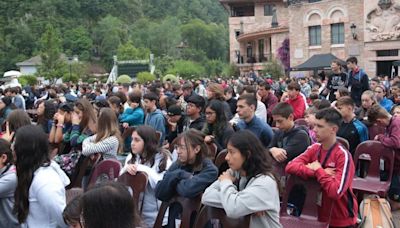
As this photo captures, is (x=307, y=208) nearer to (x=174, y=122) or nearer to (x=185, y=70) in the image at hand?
(x=174, y=122)

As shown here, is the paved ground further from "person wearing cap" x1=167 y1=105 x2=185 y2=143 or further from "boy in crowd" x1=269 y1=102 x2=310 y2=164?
"person wearing cap" x1=167 y1=105 x2=185 y2=143

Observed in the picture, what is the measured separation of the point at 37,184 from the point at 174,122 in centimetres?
437

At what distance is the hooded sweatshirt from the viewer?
11.5 ft

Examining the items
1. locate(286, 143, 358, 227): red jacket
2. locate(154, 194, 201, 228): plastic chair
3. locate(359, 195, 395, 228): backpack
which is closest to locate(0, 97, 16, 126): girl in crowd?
locate(154, 194, 201, 228): plastic chair

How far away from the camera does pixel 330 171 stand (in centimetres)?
412

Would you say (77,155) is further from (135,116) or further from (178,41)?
(178,41)

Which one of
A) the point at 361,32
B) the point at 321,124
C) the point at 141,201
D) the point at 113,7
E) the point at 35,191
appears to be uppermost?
the point at 113,7

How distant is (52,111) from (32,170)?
452 cm

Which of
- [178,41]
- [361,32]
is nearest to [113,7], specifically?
[178,41]

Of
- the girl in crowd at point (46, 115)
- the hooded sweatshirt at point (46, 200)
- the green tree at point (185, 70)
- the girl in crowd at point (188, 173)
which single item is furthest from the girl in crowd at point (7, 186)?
the green tree at point (185, 70)

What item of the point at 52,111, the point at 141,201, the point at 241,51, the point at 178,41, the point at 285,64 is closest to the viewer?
the point at 141,201

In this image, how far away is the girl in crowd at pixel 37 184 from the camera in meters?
3.52

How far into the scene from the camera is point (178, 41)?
7281 centimetres

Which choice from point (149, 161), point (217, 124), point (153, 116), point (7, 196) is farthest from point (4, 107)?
point (7, 196)
